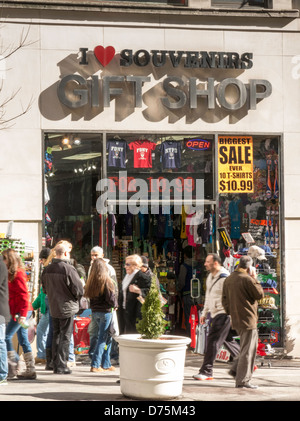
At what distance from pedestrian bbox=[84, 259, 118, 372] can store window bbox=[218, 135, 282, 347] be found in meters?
3.49

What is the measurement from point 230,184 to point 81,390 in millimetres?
6252

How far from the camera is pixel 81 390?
40.0 ft

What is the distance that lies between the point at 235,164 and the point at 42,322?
195 inches

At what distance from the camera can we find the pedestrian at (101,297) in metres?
14.0

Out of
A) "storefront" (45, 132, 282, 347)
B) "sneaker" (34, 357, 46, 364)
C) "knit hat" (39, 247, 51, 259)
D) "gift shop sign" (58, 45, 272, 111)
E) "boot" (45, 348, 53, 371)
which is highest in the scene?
"gift shop sign" (58, 45, 272, 111)

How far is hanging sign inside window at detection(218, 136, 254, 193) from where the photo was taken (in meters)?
17.1

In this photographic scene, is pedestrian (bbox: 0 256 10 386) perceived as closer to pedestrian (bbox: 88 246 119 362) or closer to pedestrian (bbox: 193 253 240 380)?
pedestrian (bbox: 88 246 119 362)

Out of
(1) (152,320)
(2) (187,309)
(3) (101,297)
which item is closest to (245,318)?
(1) (152,320)

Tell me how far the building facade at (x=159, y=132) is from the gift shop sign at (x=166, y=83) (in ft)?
0.09

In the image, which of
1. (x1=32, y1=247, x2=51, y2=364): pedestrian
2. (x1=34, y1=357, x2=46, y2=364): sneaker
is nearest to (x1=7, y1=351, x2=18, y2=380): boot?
(x1=32, y1=247, x2=51, y2=364): pedestrian

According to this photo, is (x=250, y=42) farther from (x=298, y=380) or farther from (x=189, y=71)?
(x=298, y=380)

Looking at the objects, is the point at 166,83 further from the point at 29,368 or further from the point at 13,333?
the point at 29,368

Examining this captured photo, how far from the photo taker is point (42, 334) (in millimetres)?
15141
